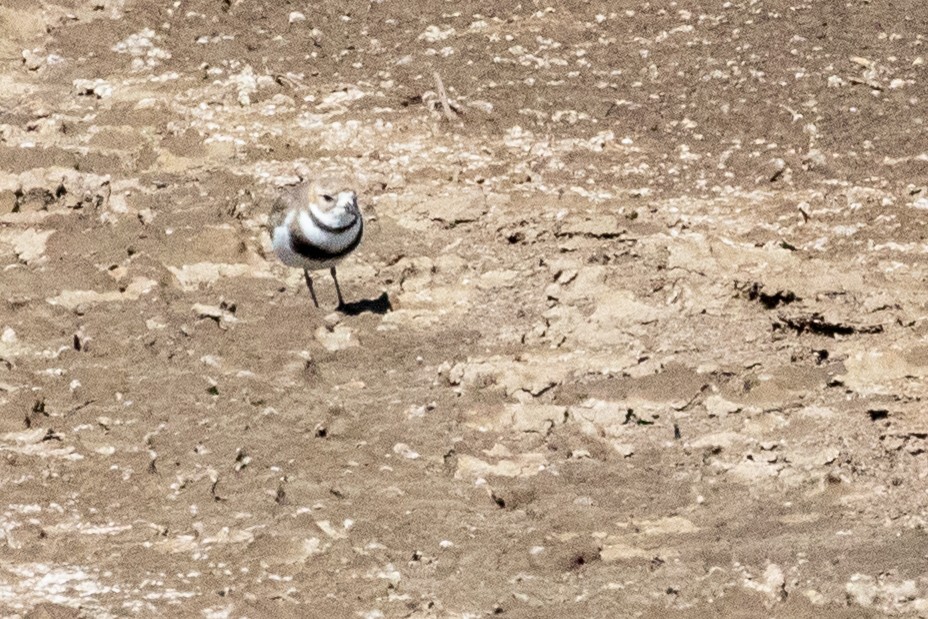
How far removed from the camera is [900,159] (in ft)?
27.5

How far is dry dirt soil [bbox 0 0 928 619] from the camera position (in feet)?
20.6

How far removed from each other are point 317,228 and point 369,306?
59 centimetres

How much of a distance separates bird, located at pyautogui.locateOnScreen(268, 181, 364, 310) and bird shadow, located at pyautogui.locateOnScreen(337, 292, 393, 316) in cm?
3

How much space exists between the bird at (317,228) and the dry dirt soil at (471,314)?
0.99ft

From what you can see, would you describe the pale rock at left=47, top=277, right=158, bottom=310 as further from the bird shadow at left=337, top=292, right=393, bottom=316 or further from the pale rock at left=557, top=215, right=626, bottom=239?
the pale rock at left=557, top=215, right=626, bottom=239

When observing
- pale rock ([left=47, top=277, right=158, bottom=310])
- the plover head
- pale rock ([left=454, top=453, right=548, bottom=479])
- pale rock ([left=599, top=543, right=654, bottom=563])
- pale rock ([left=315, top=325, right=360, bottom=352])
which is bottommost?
pale rock ([left=599, top=543, right=654, bottom=563])

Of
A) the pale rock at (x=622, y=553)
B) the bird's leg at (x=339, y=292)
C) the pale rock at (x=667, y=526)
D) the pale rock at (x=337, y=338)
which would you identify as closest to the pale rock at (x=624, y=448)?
the pale rock at (x=667, y=526)

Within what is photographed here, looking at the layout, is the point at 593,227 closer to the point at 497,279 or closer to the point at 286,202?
the point at 497,279

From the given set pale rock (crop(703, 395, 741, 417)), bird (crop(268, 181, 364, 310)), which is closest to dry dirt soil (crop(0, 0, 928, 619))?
pale rock (crop(703, 395, 741, 417))

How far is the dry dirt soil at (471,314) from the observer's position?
20.6ft

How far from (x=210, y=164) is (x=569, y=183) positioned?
2063 millimetres

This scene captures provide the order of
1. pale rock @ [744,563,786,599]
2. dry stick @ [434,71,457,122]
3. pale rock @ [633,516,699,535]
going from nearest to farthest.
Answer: pale rock @ [744,563,786,599]
pale rock @ [633,516,699,535]
dry stick @ [434,71,457,122]

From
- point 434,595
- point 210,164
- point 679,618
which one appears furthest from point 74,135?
point 679,618

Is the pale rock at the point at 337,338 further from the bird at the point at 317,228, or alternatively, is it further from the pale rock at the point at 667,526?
the pale rock at the point at 667,526
